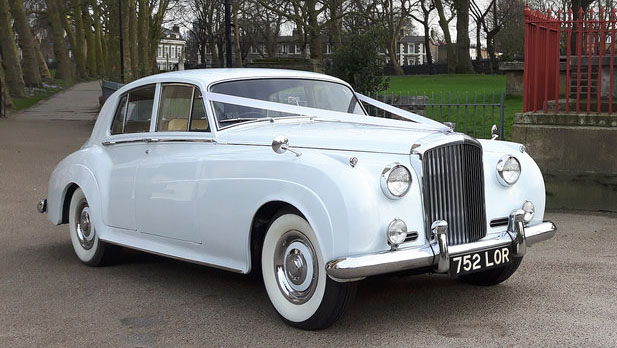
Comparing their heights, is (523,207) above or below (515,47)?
below

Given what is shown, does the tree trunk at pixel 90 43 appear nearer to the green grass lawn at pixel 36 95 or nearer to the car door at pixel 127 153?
the green grass lawn at pixel 36 95

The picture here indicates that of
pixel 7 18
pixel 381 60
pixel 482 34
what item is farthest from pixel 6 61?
pixel 482 34

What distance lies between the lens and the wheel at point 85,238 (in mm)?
7023

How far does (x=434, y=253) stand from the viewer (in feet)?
15.7

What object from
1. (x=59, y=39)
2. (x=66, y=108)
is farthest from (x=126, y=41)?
(x=59, y=39)

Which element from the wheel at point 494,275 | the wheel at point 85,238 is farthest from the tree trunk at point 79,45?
the wheel at point 494,275

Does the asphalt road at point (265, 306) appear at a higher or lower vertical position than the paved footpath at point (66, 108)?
lower

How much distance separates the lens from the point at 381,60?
15055 mm

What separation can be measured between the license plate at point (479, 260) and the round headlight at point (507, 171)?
0.47m

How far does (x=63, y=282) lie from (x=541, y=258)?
4.03 meters

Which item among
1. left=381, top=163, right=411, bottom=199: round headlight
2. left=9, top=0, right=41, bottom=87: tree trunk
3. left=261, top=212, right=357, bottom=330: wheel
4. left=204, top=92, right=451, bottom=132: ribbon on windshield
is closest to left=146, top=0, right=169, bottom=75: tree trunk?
left=9, top=0, right=41, bottom=87: tree trunk

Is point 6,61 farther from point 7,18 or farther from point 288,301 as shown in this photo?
point 288,301

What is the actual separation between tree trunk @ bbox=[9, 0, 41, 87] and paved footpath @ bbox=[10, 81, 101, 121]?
1525 millimetres

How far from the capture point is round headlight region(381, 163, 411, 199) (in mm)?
4727
